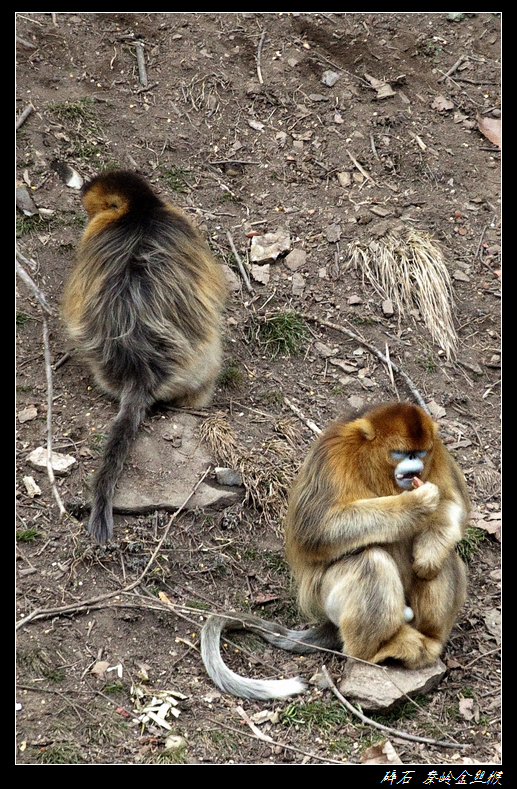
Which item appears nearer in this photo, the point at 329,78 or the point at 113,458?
the point at 113,458

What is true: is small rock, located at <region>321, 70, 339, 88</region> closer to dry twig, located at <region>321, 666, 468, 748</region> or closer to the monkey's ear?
the monkey's ear

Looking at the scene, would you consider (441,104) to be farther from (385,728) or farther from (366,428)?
(385,728)

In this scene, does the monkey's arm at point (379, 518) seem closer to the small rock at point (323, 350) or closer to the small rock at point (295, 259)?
the small rock at point (323, 350)

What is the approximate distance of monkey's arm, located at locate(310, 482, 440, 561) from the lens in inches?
174

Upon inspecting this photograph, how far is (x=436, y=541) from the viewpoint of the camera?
4.56 metres

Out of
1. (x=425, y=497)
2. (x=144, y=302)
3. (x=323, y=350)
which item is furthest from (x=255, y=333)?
(x=425, y=497)

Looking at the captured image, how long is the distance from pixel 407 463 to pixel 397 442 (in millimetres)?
131

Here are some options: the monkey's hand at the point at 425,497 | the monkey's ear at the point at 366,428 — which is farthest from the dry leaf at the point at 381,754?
the monkey's ear at the point at 366,428

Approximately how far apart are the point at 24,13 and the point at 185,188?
7.11 feet

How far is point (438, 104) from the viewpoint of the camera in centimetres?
815

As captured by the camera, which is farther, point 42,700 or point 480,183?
point 480,183

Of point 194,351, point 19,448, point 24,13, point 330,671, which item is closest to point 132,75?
point 24,13

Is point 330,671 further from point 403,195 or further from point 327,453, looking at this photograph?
point 403,195

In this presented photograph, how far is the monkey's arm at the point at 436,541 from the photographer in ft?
14.9
